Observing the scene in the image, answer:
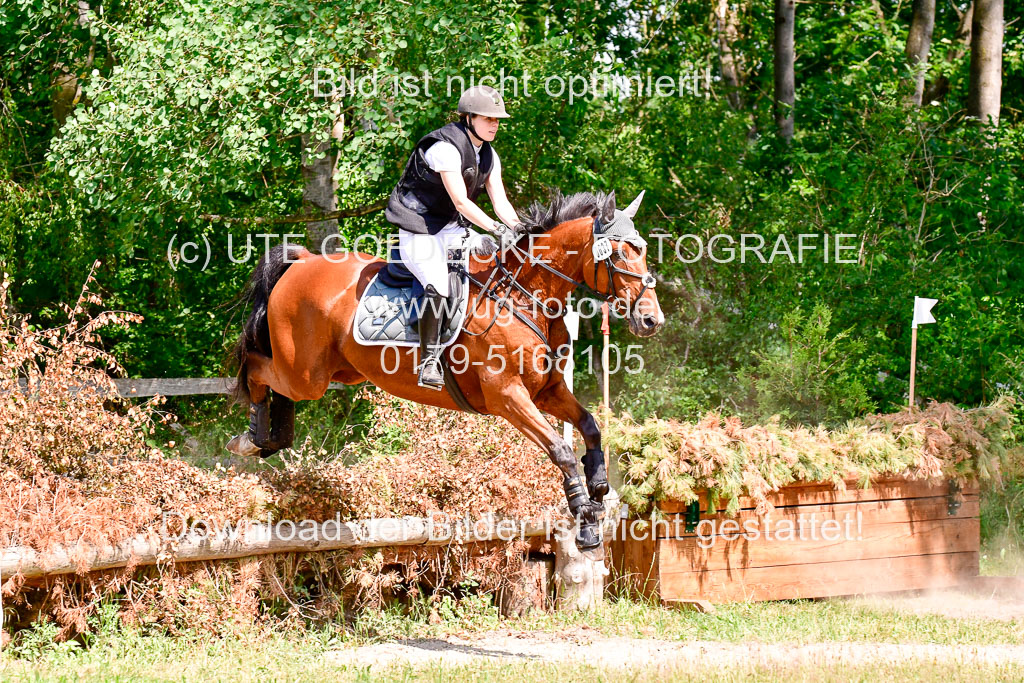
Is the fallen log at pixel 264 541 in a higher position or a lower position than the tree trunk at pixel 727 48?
lower

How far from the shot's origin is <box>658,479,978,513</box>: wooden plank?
23.4ft

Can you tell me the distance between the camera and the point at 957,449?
25.8 feet

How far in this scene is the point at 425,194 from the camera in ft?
18.8

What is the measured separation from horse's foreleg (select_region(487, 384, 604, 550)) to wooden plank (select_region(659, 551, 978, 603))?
5.51ft

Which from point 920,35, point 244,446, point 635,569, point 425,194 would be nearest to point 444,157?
point 425,194

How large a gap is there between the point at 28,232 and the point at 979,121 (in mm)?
11058

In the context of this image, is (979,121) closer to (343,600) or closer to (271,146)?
(271,146)

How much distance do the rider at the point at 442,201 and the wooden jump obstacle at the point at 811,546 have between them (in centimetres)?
227

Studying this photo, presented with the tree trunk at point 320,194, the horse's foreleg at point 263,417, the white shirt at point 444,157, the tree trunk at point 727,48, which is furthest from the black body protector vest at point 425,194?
the tree trunk at point 727,48

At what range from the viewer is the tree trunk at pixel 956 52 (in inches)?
626

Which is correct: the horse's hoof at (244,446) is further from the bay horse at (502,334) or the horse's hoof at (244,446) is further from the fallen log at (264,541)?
the fallen log at (264,541)

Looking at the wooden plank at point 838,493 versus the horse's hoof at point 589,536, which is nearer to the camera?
the horse's hoof at point 589,536

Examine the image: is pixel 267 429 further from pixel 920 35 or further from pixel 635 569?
pixel 920 35

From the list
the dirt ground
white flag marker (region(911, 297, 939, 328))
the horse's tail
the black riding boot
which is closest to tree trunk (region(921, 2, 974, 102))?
white flag marker (region(911, 297, 939, 328))
